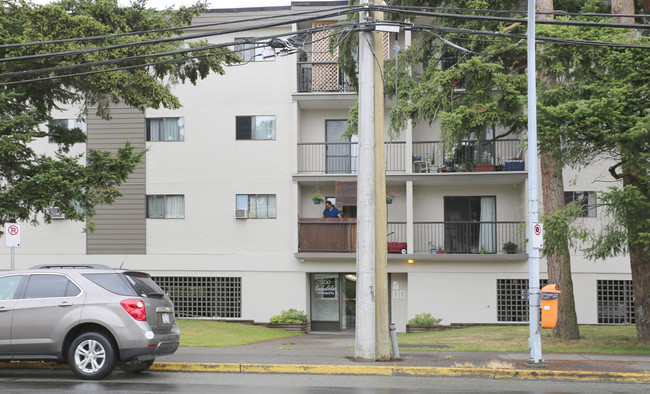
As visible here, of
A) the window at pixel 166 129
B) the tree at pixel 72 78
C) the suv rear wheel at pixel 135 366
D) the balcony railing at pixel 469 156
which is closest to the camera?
the suv rear wheel at pixel 135 366

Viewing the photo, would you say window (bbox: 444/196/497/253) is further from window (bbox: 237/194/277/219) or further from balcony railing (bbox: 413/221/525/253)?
window (bbox: 237/194/277/219)

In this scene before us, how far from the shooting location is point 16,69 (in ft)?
58.1

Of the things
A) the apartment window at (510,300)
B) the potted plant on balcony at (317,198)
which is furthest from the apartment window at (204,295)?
the apartment window at (510,300)

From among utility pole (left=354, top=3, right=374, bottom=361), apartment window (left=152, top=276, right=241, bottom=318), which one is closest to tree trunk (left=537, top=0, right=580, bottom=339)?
utility pole (left=354, top=3, right=374, bottom=361)

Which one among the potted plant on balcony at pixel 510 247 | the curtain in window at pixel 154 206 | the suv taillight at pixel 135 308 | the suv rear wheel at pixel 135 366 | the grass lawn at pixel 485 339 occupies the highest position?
the curtain in window at pixel 154 206

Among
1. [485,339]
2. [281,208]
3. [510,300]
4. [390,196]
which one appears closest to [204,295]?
[281,208]

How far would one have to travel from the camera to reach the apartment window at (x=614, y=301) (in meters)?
25.0

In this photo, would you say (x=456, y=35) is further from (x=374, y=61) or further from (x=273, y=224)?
(x=273, y=224)

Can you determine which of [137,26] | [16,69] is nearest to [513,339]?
[137,26]

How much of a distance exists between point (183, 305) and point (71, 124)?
844cm

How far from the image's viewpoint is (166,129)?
88.6 ft

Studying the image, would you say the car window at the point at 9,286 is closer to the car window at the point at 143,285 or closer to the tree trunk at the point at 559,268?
the car window at the point at 143,285

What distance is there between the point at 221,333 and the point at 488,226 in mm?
10935

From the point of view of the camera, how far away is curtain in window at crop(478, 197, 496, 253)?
84.7 feet
